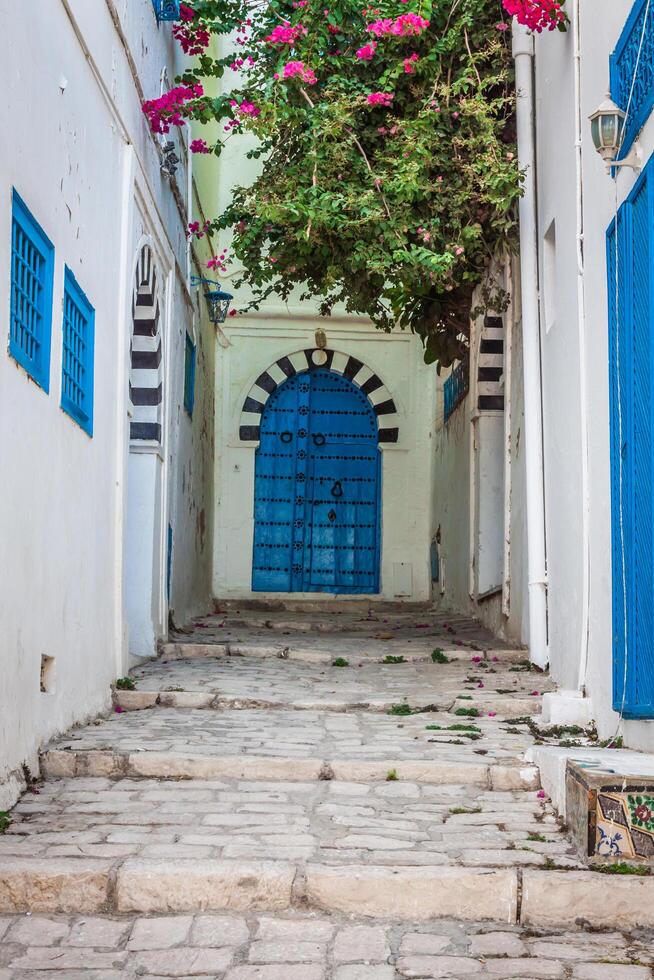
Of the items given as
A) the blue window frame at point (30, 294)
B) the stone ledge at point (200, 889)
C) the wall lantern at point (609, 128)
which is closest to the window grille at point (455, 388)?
the wall lantern at point (609, 128)

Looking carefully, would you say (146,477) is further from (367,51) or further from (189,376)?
(367,51)

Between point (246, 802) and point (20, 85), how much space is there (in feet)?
9.68

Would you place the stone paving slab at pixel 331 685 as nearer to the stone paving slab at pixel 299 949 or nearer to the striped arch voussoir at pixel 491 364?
the striped arch voussoir at pixel 491 364

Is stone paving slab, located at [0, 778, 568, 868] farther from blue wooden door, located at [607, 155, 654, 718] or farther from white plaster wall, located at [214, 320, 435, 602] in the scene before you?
white plaster wall, located at [214, 320, 435, 602]

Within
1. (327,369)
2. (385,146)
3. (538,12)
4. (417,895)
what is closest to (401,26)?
(385,146)

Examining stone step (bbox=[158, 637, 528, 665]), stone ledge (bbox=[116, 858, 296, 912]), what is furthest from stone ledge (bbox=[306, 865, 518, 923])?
stone step (bbox=[158, 637, 528, 665])

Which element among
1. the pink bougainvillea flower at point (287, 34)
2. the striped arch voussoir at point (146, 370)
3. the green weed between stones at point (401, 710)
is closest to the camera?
the green weed between stones at point (401, 710)

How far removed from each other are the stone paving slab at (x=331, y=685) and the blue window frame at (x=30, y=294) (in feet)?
7.28

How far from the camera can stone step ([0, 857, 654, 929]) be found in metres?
3.69

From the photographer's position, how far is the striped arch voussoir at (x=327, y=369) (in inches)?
602

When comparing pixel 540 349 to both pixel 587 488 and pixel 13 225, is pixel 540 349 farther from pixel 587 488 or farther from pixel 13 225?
pixel 13 225

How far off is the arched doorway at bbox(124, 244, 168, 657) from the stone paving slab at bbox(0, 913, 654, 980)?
16.5 ft

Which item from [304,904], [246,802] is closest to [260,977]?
[304,904]

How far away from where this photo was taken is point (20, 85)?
4.90 m
